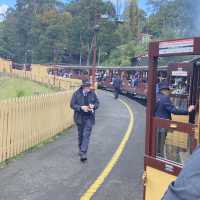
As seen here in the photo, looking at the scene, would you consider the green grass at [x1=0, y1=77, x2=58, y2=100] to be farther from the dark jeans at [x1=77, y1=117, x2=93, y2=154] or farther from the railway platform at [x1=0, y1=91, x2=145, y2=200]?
the dark jeans at [x1=77, y1=117, x2=93, y2=154]

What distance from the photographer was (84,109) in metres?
10.2

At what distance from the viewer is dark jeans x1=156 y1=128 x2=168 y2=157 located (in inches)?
195

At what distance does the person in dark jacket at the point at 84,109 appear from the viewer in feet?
33.8

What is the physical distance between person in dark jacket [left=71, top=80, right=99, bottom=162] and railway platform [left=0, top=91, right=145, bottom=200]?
52cm

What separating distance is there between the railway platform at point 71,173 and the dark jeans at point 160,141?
232cm

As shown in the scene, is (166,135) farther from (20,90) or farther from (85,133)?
(20,90)

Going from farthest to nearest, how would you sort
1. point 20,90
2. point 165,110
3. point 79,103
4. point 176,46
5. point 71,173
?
point 20,90, point 79,103, point 71,173, point 165,110, point 176,46

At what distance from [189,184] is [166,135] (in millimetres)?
3013

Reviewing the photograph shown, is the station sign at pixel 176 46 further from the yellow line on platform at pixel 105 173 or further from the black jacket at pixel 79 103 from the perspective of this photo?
the black jacket at pixel 79 103

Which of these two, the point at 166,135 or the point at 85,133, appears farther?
the point at 85,133

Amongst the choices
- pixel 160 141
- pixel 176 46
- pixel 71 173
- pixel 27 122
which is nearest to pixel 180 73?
pixel 160 141

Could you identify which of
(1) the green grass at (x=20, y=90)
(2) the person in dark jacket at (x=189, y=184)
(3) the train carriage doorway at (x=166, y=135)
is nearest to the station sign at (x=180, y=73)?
(3) the train carriage doorway at (x=166, y=135)

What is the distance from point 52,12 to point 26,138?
124767 mm

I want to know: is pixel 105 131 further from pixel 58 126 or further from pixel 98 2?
pixel 98 2
